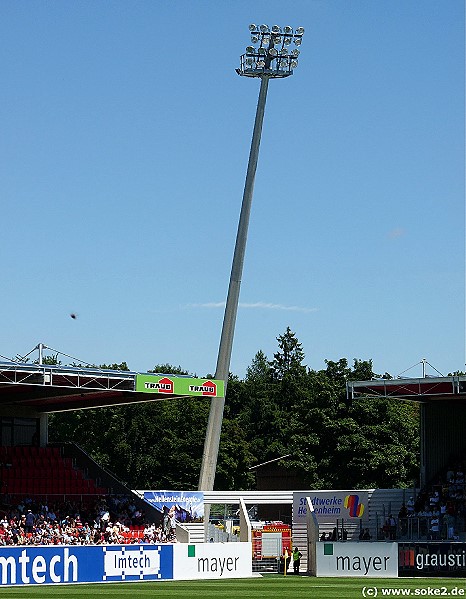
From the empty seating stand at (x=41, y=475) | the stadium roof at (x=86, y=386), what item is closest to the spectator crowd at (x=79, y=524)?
the empty seating stand at (x=41, y=475)

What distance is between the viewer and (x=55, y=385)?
4688cm

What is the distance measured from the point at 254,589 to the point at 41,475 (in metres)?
17.3

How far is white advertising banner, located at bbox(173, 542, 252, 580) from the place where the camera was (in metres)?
44.9

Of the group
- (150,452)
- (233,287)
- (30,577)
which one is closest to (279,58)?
(233,287)

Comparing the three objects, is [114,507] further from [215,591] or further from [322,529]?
[215,591]

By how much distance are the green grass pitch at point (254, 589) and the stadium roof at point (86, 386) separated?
8.83m

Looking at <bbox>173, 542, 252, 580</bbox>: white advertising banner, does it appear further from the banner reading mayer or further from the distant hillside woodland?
the distant hillside woodland

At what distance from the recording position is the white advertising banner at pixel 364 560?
1758 inches

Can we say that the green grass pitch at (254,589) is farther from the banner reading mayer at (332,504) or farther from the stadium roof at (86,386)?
the banner reading mayer at (332,504)

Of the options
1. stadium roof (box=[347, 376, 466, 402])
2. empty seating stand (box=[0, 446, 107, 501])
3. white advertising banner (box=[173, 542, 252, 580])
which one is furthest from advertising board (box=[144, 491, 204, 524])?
stadium roof (box=[347, 376, 466, 402])

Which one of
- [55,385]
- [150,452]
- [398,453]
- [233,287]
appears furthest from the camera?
[150,452]

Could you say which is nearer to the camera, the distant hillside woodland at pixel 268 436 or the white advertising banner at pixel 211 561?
the white advertising banner at pixel 211 561

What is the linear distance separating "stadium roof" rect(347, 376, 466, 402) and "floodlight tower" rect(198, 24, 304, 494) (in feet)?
25.1

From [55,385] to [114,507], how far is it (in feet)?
24.2
